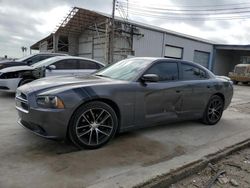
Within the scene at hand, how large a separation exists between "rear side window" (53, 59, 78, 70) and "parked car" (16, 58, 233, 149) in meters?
4.07

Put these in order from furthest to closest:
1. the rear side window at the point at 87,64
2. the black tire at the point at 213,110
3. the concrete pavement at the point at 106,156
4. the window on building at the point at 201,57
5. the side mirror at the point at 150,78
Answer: the window on building at the point at 201,57 → the rear side window at the point at 87,64 → the black tire at the point at 213,110 → the side mirror at the point at 150,78 → the concrete pavement at the point at 106,156

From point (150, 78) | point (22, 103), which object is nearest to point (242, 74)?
point (150, 78)

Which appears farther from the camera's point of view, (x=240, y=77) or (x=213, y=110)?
(x=240, y=77)

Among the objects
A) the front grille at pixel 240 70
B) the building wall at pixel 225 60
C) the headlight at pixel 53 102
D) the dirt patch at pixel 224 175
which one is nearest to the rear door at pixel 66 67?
the headlight at pixel 53 102

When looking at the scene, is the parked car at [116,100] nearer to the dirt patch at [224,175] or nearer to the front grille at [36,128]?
the front grille at [36,128]

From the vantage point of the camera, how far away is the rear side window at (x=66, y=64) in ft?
29.1

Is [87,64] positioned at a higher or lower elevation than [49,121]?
higher

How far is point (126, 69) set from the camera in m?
4.91

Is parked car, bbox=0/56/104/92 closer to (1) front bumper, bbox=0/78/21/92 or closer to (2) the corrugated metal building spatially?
(1) front bumper, bbox=0/78/21/92

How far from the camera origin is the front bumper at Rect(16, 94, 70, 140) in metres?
3.58

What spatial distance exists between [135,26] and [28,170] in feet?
63.9

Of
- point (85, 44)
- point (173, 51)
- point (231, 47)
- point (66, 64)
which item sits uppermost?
point (231, 47)

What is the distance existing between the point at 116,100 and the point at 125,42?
1850 cm

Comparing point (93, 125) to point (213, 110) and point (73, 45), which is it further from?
point (73, 45)
